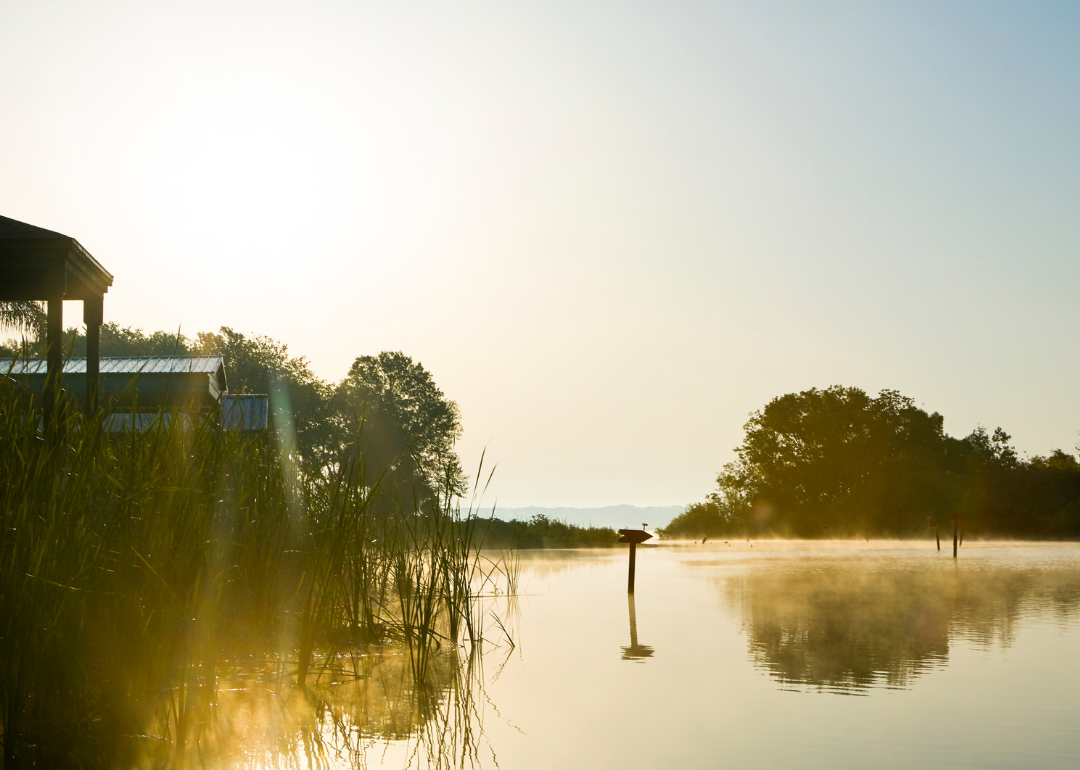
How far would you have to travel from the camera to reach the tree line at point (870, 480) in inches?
1508

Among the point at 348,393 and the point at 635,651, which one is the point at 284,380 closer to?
the point at 348,393

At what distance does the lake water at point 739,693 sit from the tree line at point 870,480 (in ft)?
101

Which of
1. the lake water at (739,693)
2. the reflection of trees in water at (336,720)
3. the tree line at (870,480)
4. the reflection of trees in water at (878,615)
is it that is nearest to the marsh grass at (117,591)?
the reflection of trees in water at (336,720)

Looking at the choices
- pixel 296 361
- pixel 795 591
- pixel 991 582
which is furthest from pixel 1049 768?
pixel 296 361

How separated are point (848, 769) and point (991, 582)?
10902 millimetres

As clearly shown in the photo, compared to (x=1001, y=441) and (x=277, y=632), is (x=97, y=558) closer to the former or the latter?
(x=277, y=632)

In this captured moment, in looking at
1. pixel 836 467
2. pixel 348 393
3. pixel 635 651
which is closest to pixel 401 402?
pixel 348 393

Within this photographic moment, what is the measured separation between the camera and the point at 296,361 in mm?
52188

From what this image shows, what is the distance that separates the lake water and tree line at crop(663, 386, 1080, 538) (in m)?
30.8

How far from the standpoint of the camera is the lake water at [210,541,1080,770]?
155 inches

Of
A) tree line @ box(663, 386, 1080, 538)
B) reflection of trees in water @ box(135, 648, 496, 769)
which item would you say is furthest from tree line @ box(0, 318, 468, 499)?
reflection of trees in water @ box(135, 648, 496, 769)

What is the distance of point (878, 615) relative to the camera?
29.3ft

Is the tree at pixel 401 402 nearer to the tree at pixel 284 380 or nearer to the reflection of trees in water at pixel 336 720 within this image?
the tree at pixel 284 380

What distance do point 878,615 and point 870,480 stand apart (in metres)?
34.0
